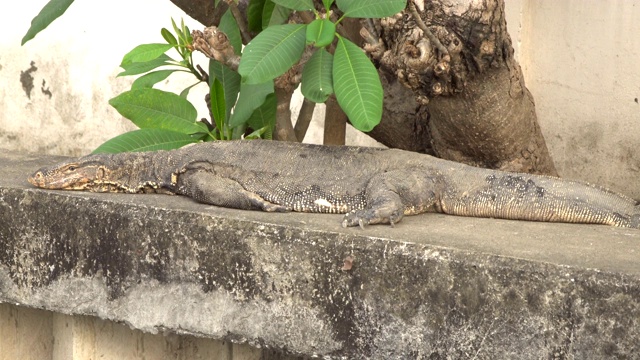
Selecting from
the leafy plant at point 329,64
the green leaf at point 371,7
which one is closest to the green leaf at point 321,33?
the leafy plant at point 329,64

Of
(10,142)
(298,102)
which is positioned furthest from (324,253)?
(10,142)

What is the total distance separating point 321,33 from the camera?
12.6 ft

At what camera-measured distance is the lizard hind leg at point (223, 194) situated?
3.95 meters

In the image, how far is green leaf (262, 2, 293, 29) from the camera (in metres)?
4.50

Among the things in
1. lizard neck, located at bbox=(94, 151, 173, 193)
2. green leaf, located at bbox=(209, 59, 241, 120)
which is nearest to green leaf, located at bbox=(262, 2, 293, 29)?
green leaf, located at bbox=(209, 59, 241, 120)

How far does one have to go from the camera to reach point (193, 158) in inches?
169

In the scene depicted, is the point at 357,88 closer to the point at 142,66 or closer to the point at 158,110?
the point at 158,110

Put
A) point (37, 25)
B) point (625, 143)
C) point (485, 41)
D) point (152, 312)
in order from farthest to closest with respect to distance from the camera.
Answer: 1. point (625, 143)
2. point (37, 25)
3. point (485, 41)
4. point (152, 312)

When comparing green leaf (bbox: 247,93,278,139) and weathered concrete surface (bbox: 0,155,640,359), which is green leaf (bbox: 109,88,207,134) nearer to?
green leaf (bbox: 247,93,278,139)

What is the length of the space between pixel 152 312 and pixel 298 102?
2.48 meters

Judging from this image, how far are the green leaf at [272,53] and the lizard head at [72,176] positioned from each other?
88cm

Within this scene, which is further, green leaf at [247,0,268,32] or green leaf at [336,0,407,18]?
green leaf at [247,0,268,32]

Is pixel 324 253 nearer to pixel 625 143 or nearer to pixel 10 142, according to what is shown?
pixel 625 143

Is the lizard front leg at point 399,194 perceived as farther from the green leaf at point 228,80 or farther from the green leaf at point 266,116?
the green leaf at point 228,80
